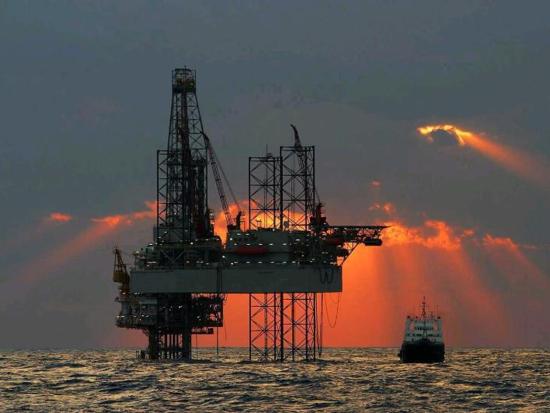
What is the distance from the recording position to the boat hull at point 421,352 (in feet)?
463

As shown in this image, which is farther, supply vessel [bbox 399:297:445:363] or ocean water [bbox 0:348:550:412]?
supply vessel [bbox 399:297:445:363]

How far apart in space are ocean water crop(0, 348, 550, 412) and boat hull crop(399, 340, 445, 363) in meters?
16.5

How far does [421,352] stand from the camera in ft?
463

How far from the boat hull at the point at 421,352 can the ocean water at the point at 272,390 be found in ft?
54.0

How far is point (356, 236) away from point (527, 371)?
2323cm

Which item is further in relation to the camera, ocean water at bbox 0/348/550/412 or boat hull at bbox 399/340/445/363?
boat hull at bbox 399/340/445/363

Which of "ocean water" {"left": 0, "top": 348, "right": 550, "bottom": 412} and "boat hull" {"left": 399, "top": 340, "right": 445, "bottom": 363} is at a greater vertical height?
"boat hull" {"left": 399, "top": 340, "right": 445, "bottom": 363}

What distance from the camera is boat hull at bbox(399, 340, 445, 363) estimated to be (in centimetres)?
14125

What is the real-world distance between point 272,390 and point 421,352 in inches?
2111

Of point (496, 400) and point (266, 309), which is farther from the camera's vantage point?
point (266, 309)

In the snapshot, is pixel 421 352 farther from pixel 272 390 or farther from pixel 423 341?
pixel 272 390

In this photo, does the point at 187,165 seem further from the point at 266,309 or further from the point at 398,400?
the point at 398,400

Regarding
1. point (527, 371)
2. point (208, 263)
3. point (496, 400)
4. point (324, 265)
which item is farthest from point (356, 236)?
point (496, 400)

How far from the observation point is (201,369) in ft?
388
